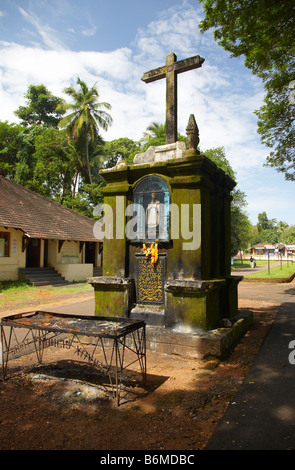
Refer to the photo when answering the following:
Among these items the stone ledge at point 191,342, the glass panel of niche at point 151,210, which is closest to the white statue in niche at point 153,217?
the glass panel of niche at point 151,210

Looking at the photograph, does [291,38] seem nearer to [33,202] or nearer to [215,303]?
[215,303]

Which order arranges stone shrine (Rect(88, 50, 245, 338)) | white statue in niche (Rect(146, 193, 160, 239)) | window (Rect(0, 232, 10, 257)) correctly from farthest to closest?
window (Rect(0, 232, 10, 257)), white statue in niche (Rect(146, 193, 160, 239)), stone shrine (Rect(88, 50, 245, 338))

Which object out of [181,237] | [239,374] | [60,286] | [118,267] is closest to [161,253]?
[181,237]

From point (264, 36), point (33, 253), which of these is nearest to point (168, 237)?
point (264, 36)

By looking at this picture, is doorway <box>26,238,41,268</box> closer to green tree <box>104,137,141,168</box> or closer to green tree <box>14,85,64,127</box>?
green tree <box>104,137,141,168</box>

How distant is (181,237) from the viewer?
17.9ft

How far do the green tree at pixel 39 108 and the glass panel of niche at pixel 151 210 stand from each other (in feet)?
113

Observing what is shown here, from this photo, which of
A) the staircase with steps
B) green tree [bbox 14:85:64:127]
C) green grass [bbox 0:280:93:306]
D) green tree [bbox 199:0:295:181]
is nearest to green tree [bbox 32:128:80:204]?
green tree [bbox 14:85:64:127]

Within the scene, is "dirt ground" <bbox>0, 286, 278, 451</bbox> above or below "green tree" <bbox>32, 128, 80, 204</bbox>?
below

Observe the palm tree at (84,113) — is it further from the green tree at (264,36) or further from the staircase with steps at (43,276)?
the green tree at (264,36)

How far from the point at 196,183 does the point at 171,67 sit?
8.55ft

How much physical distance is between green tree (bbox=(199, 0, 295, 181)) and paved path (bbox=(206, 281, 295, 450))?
674 centimetres

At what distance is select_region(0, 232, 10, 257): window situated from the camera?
52.1ft

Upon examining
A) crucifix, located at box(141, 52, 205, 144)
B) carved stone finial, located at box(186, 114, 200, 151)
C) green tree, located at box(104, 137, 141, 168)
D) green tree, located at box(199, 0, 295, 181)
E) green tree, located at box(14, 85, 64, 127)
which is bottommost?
carved stone finial, located at box(186, 114, 200, 151)
